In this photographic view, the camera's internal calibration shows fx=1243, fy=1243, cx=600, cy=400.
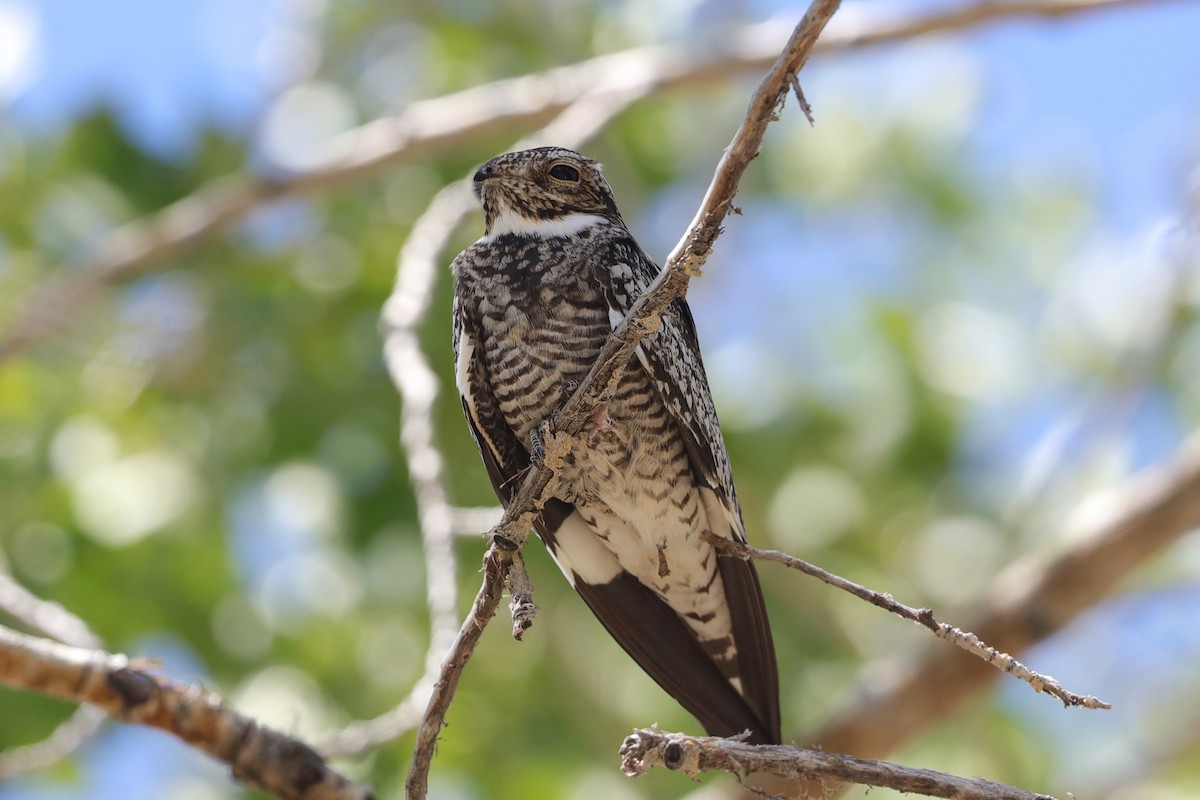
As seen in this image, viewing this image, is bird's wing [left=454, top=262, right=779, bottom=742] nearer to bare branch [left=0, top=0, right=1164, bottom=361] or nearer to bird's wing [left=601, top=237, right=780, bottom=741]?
bird's wing [left=601, top=237, right=780, bottom=741]

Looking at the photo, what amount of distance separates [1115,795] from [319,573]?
456 centimetres

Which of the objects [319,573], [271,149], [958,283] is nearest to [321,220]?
[271,149]

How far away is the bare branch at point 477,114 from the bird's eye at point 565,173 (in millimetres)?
1794

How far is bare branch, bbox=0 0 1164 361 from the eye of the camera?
6133mm

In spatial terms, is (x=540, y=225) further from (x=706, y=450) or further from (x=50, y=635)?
(x=50, y=635)

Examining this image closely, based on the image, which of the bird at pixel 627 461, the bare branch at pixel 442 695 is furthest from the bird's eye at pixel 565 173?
the bare branch at pixel 442 695

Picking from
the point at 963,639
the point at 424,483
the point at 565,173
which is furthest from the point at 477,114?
the point at 963,639

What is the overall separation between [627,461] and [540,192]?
3.52 ft

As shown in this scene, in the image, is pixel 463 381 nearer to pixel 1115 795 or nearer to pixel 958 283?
pixel 1115 795

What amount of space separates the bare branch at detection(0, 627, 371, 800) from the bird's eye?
2071mm

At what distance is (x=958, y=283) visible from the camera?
8.66 m

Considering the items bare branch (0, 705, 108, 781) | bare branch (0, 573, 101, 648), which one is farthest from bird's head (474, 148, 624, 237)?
bare branch (0, 705, 108, 781)

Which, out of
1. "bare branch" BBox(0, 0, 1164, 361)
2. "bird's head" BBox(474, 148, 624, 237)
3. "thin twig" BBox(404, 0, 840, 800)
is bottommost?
"thin twig" BBox(404, 0, 840, 800)

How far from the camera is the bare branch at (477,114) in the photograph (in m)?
6.13
